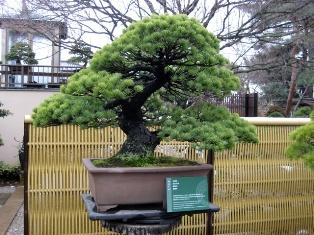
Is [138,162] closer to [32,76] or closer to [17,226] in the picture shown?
[17,226]

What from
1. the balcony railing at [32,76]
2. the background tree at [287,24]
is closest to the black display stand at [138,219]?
the background tree at [287,24]

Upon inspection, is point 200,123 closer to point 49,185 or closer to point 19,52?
point 49,185

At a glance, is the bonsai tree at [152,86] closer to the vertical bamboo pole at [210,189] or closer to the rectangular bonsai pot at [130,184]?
the rectangular bonsai pot at [130,184]

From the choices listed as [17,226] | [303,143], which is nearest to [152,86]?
[303,143]

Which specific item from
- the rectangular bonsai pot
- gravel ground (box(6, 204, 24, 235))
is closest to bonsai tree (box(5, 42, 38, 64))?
gravel ground (box(6, 204, 24, 235))

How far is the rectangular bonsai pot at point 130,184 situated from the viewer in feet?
6.63

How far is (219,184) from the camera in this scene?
11.8 ft

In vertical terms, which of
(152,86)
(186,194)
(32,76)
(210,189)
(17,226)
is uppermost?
(32,76)

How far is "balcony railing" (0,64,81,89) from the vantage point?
8.73 meters

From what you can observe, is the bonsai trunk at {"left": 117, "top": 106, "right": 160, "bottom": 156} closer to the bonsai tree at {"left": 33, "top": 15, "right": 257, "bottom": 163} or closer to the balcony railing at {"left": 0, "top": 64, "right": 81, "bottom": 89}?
the bonsai tree at {"left": 33, "top": 15, "right": 257, "bottom": 163}

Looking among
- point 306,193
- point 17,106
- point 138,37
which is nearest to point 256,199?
point 306,193

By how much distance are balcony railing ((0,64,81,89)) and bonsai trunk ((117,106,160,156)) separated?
6614 millimetres

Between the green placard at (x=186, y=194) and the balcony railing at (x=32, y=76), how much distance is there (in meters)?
6.97

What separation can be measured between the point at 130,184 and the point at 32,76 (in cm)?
755
